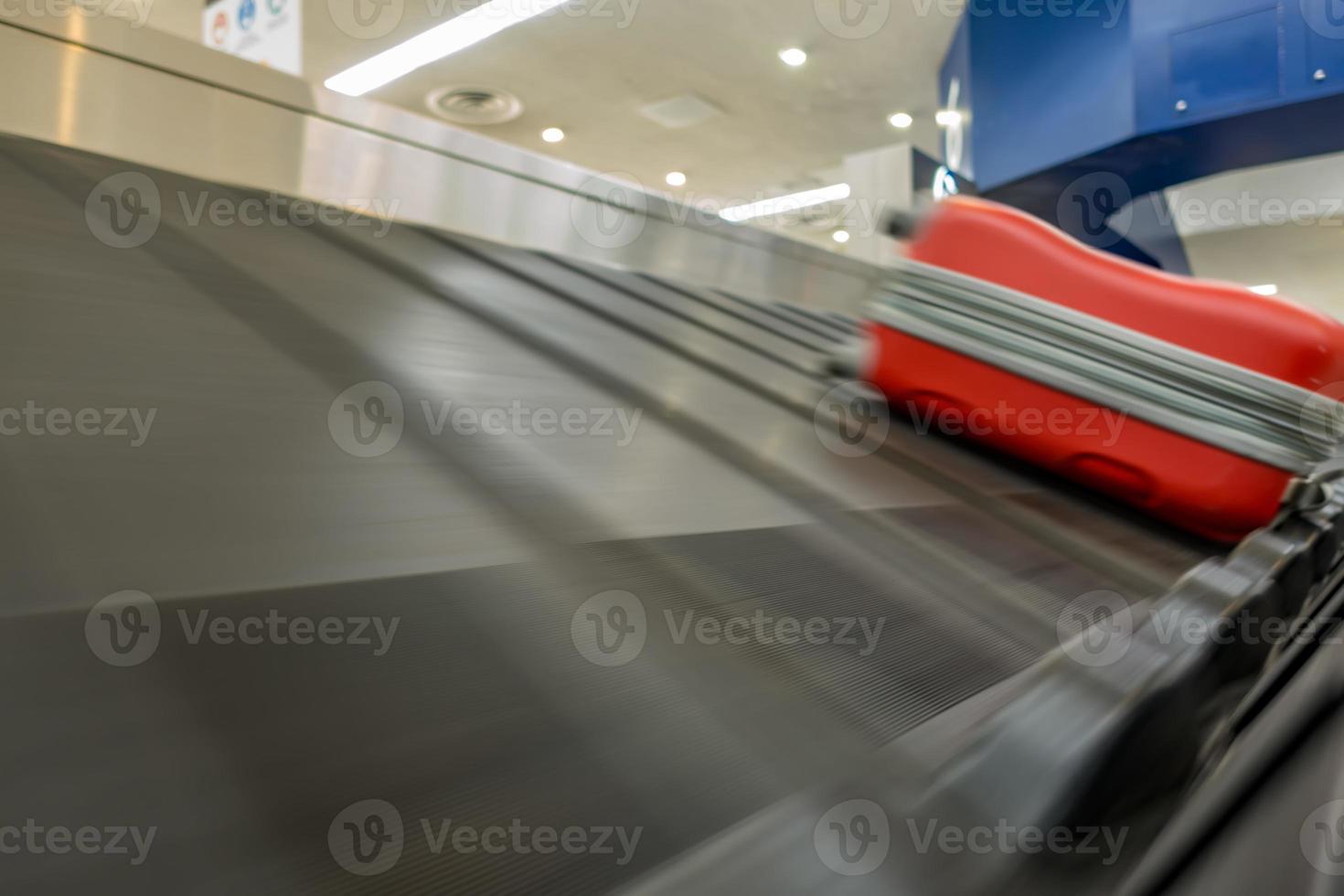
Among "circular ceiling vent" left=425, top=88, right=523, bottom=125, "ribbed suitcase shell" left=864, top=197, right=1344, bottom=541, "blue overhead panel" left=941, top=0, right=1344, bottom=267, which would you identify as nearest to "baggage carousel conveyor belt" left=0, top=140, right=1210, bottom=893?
"ribbed suitcase shell" left=864, top=197, right=1344, bottom=541

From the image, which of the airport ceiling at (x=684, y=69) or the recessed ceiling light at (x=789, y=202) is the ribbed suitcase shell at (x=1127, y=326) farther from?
the recessed ceiling light at (x=789, y=202)

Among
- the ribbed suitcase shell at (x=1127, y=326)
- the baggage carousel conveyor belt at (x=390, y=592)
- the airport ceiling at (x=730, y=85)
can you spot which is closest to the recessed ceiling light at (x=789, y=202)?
the airport ceiling at (x=730, y=85)

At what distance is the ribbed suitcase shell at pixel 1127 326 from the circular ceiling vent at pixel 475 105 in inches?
276

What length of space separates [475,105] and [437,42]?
123 centimetres

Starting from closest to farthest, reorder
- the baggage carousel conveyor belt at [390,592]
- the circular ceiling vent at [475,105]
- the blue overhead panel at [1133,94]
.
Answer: the baggage carousel conveyor belt at [390,592], the blue overhead panel at [1133,94], the circular ceiling vent at [475,105]

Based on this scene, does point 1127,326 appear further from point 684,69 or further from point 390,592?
point 684,69

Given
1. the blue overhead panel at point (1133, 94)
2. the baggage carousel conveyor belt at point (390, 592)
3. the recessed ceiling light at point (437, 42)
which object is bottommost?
the baggage carousel conveyor belt at point (390, 592)

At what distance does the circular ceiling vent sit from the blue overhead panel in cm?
439

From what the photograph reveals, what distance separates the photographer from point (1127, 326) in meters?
1.29

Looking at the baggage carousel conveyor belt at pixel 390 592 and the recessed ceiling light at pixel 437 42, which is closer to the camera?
the baggage carousel conveyor belt at pixel 390 592

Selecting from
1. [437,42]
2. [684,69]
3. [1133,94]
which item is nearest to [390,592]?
[1133,94]

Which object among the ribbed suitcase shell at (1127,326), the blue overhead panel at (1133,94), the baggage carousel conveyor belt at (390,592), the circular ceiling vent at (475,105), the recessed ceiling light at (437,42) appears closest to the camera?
the baggage carousel conveyor belt at (390,592)

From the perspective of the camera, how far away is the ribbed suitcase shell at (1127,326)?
1194 mm

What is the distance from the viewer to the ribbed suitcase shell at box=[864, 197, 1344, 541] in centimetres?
119
